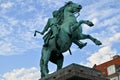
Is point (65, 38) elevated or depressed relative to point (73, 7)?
depressed

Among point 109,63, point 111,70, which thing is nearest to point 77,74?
point 111,70

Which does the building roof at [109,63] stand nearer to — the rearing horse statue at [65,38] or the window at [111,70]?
the window at [111,70]

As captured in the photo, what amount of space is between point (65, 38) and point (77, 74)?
2.74 meters

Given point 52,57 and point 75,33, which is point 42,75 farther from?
point 75,33

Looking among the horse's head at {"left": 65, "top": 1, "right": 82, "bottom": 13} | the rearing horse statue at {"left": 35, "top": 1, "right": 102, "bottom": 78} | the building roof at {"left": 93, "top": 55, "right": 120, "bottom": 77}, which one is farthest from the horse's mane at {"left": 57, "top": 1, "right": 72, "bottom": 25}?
the building roof at {"left": 93, "top": 55, "right": 120, "bottom": 77}

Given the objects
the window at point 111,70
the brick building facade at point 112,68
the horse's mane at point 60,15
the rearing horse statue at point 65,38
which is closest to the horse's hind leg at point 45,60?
the rearing horse statue at point 65,38

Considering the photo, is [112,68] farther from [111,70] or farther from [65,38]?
[65,38]

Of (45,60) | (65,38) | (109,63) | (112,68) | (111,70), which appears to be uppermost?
(109,63)

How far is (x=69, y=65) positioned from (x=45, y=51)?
3.07 meters

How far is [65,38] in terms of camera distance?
790 inches

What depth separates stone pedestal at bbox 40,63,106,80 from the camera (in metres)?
18.0

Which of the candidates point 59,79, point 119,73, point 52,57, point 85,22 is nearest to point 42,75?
point 52,57

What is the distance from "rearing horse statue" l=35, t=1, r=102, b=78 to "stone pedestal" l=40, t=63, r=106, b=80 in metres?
1.74

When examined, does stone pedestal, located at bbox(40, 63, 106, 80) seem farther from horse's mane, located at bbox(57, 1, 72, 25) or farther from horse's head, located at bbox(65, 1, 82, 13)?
horse's head, located at bbox(65, 1, 82, 13)
